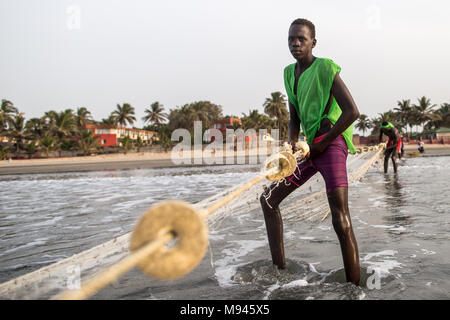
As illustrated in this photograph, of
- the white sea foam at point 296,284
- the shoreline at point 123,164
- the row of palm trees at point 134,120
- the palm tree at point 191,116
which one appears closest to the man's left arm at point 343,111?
the white sea foam at point 296,284

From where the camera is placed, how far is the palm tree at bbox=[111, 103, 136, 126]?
258 feet

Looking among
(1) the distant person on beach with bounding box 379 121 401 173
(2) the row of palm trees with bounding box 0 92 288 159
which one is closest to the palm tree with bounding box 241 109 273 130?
(2) the row of palm trees with bounding box 0 92 288 159

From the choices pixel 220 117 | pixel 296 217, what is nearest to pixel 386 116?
pixel 220 117

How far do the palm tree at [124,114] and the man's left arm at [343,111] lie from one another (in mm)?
79970

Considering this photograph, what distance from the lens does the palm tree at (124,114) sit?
3098 inches

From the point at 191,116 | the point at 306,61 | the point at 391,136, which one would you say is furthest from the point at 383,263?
the point at 191,116

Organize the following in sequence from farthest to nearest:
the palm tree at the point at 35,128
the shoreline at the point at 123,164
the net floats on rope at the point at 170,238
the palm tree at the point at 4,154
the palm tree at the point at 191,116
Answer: the palm tree at the point at 191,116
the palm tree at the point at 35,128
the palm tree at the point at 4,154
the shoreline at the point at 123,164
the net floats on rope at the point at 170,238

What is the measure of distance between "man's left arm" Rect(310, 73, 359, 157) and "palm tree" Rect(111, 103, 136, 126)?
3148 inches

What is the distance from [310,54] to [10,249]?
12.7ft

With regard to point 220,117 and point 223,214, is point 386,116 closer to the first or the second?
point 220,117

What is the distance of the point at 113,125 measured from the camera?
7350cm

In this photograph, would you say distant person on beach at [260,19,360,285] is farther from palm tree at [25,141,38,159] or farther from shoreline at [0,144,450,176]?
palm tree at [25,141,38,159]

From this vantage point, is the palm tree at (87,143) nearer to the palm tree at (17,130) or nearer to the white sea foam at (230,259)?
the palm tree at (17,130)
